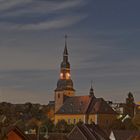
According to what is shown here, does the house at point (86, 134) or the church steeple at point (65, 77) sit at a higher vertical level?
the church steeple at point (65, 77)

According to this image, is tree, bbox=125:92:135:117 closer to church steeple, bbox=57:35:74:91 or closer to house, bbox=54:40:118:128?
house, bbox=54:40:118:128

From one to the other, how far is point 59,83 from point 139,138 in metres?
102

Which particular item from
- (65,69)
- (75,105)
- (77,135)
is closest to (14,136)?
(77,135)

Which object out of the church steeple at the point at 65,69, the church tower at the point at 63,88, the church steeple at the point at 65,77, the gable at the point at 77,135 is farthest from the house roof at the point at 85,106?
the gable at the point at 77,135

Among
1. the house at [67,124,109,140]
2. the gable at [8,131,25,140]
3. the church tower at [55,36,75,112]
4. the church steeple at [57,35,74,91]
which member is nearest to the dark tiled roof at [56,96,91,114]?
the church tower at [55,36,75,112]

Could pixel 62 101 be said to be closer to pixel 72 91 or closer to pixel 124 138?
pixel 72 91

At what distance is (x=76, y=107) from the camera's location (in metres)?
162

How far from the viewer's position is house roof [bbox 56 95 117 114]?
15712 cm

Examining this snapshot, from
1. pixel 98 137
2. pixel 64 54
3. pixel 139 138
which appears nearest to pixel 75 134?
pixel 98 137

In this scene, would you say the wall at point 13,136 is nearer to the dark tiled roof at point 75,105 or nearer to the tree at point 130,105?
the dark tiled roof at point 75,105

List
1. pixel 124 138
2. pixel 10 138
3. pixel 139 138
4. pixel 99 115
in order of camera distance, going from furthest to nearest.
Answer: pixel 99 115, pixel 124 138, pixel 139 138, pixel 10 138

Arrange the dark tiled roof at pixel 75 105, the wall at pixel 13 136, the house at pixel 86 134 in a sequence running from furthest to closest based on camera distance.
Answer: the dark tiled roof at pixel 75 105
the house at pixel 86 134
the wall at pixel 13 136

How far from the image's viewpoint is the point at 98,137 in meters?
90.2

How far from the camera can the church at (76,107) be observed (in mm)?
156500
